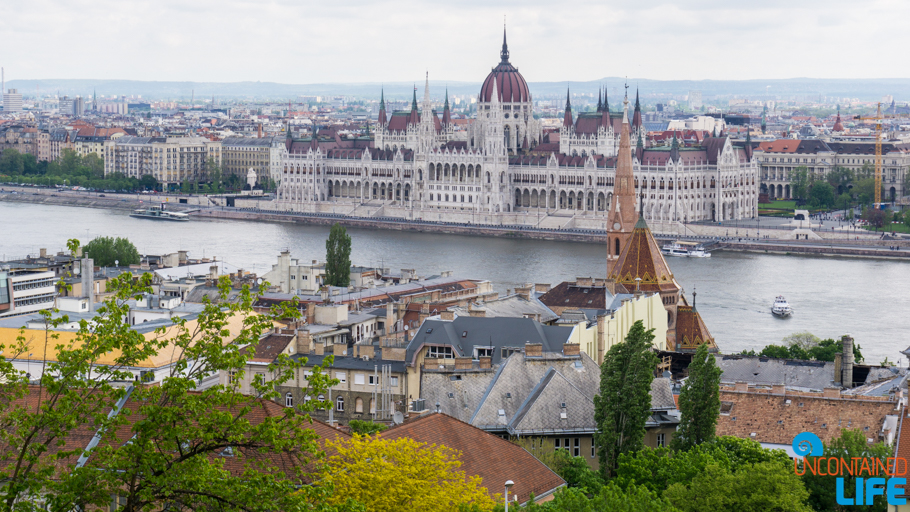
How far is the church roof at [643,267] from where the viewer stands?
30.5m

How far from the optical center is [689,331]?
30.0m

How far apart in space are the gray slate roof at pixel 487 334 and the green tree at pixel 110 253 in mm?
20993

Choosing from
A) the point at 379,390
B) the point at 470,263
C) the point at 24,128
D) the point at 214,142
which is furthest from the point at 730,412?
the point at 24,128

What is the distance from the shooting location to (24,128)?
127250 millimetres

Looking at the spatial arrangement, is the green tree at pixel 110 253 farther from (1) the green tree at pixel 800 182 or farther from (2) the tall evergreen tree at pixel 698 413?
(1) the green tree at pixel 800 182

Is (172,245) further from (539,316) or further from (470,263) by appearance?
(539,316)

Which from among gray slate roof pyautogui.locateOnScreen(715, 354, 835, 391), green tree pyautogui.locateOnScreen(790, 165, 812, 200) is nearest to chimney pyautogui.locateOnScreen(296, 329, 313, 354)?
gray slate roof pyautogui.locateOnScreen(715, 354, 835, 391)

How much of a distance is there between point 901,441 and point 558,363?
6.14 metres

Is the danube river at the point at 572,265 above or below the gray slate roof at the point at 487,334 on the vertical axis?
below

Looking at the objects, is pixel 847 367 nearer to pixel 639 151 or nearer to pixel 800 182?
pixel 639 151

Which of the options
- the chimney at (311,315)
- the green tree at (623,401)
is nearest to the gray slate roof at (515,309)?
the chimney at (311,315)

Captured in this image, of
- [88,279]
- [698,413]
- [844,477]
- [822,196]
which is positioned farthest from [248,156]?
[844,477]

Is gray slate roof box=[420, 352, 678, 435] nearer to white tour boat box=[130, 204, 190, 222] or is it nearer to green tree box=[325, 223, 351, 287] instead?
green tree box=[325, 223, 351, 287]

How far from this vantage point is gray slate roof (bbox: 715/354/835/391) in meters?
23.9
